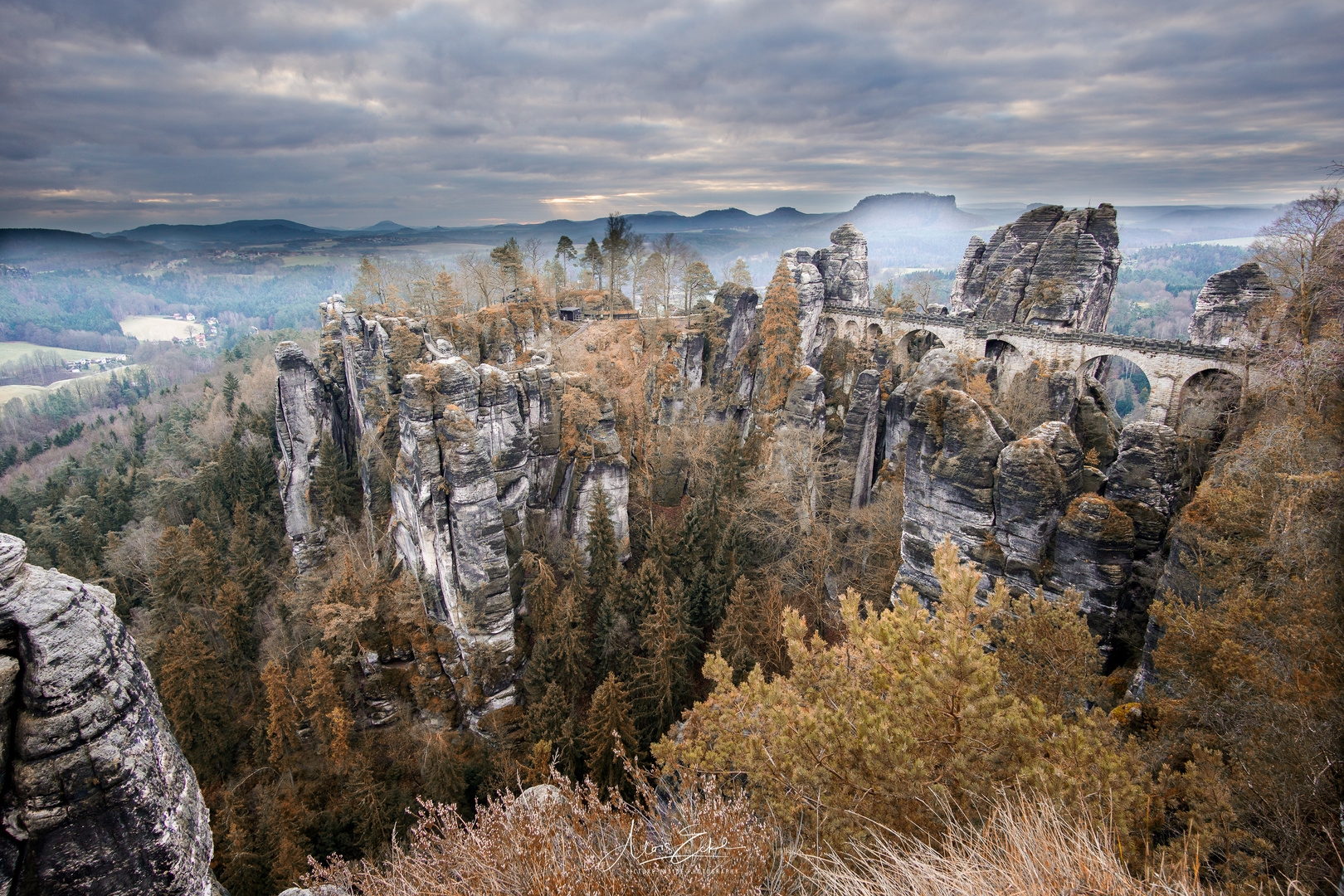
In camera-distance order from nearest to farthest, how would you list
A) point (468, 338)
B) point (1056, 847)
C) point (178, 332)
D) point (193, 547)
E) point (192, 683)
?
point (1056, 847), point (192, 683), point (193, 547), point (468, 338), point (178, 332)

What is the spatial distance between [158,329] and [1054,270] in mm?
216302

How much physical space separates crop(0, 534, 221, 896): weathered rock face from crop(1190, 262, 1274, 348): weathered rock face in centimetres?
3875

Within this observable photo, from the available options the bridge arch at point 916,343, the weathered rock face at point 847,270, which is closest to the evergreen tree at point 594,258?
the weathered rock face at point 847,270

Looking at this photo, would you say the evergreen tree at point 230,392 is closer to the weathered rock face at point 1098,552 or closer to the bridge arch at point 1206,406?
the weathered rock face at point 1098,552

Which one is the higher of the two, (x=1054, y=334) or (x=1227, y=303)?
(x=1227, y=303)

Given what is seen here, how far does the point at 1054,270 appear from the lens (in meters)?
32.3

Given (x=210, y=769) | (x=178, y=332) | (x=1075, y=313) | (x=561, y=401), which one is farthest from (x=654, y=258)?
(x=178, y=332)

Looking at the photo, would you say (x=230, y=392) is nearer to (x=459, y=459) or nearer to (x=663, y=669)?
(x=459, y=459)

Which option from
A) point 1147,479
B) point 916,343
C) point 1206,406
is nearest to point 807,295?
point 916,343

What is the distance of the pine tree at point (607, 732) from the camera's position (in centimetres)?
2039

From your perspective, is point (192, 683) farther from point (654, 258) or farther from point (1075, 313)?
point (1075, 313)

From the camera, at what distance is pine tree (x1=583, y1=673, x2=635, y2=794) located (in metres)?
20.4

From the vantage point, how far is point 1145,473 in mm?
15320

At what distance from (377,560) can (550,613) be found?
478 inches
